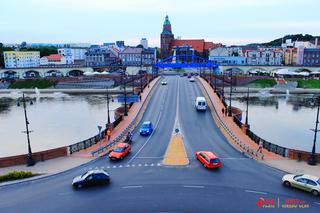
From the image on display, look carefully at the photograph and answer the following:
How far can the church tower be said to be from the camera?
191375mm

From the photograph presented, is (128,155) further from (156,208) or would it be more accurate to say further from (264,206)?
(264,206)

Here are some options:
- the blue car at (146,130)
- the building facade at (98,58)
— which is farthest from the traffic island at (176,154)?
the building facade at (98,58)

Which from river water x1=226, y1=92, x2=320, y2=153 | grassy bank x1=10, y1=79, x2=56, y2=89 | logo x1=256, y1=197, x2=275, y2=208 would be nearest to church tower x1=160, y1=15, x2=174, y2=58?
grassy bank x1=10, y1=79, x2=56, y2=89

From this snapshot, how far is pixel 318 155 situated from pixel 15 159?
28.0m

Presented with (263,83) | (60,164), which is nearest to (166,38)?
(263,83)

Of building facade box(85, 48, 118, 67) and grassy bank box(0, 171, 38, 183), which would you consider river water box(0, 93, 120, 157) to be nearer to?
grassy bank box(0, 171, 38, 183)

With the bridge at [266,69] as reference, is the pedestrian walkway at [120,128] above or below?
below

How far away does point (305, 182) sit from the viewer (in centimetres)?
2164

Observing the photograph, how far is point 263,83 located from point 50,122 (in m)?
83.9

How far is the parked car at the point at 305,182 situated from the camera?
832 inches

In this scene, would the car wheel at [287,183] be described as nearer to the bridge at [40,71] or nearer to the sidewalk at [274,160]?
the sidewalk at [274,160]

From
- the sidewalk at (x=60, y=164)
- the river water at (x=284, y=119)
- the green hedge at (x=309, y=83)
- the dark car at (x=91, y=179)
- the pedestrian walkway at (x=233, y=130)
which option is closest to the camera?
the dark car at (x=91, y=179)

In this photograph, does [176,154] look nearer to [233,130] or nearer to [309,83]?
[233,130]

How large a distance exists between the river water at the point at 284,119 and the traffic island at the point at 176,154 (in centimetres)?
1544
